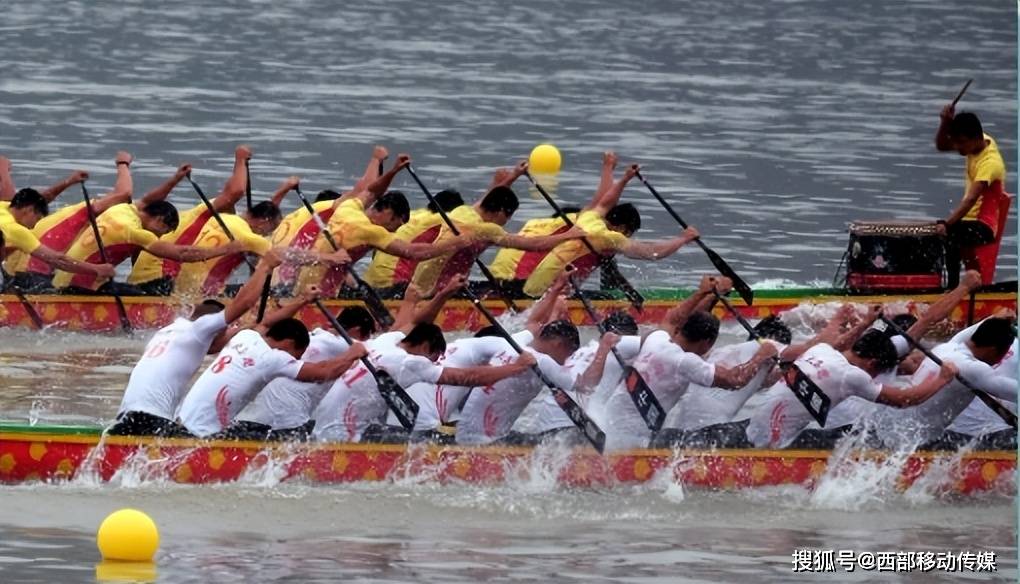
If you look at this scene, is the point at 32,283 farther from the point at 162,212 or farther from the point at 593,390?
the point at 593,390

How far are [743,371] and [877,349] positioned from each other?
2.42ft

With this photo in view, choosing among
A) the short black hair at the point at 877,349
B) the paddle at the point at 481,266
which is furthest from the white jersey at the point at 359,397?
the paddle at the point at 481,266

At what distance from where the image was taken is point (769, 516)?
560 inches

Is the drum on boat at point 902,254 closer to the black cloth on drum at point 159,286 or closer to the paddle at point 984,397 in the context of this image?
the paddle at point 984,397

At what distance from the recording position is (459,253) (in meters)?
18.8

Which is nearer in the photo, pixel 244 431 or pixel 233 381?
pixel 233 381

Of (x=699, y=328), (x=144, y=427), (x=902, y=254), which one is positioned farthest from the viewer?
(x=902, y=254)

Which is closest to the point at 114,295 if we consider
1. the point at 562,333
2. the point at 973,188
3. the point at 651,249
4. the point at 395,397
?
the point at 651,249

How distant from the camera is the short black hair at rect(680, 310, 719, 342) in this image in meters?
14.7

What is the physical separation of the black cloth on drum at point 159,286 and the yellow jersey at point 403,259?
142 centimetres

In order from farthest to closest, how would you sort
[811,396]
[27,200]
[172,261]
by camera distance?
[172,261], [27,200], [811,396]

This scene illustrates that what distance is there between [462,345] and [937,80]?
22678 mm

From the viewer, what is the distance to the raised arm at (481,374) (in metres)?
14.4

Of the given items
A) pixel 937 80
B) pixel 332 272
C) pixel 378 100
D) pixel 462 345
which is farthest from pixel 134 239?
pixel 937 80
